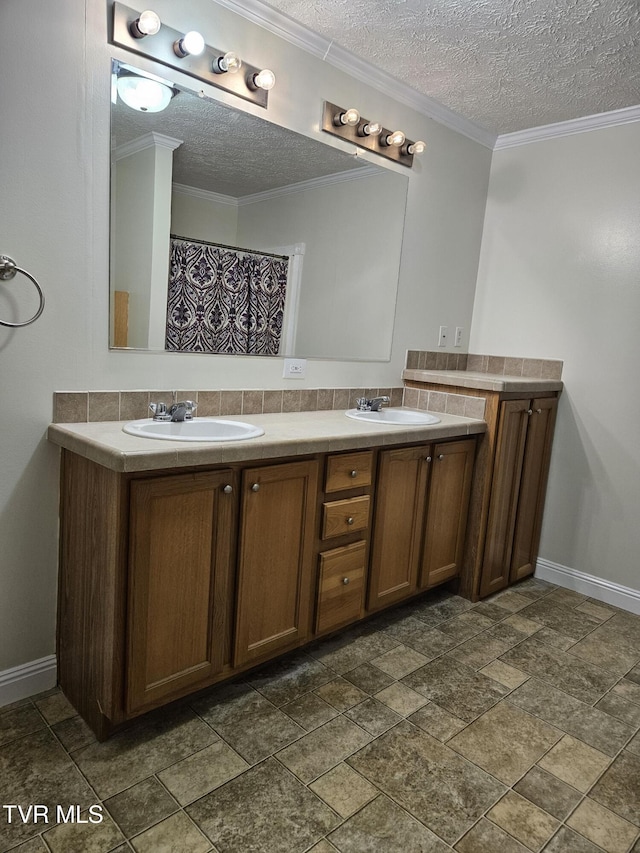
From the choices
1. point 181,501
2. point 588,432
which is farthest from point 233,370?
point 588,432

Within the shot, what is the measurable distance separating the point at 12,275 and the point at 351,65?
1.69 m

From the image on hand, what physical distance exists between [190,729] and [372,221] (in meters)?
2.23

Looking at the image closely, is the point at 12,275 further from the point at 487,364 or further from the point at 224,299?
the point at 487,364

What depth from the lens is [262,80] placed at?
2.09 meters

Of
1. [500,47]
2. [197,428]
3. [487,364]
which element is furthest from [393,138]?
[197,428]

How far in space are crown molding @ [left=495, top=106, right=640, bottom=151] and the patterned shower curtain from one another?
5.40ft

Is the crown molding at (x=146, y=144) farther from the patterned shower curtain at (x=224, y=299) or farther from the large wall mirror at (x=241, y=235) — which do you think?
the patterned shower curtain at (x=224, y=299)

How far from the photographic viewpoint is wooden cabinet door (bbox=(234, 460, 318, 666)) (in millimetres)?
1875

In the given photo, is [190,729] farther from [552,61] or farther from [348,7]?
[552,61]

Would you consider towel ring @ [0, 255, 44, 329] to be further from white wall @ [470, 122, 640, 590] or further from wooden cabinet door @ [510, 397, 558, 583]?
white wall @ [470, 122, 640, 590]

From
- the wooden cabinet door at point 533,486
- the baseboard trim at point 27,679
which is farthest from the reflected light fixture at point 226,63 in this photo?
the baseboard trim at point 27,679

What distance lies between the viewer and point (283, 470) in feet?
6.32

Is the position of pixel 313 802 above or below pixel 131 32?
below

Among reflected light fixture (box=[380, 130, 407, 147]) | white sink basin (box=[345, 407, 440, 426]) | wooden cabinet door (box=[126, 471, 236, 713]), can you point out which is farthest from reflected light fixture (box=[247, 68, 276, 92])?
wooden cabinet door (box=[126, 471, 236, 713])
